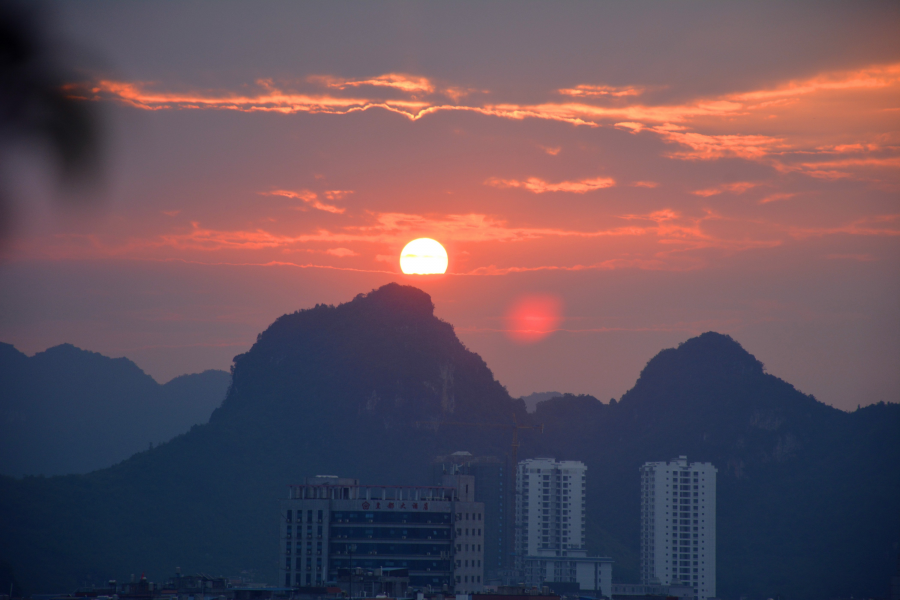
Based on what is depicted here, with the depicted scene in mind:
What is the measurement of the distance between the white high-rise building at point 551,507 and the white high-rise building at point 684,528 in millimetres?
10807

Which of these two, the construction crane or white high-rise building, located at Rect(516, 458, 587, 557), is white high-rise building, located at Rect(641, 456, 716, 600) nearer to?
white high-rise building, located at Rect(516, 458, 587, 557)

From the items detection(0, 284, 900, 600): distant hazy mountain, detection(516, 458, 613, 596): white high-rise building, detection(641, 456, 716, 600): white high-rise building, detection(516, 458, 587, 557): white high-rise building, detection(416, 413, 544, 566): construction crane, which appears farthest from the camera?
detection(416, 413, 544, 566): construction crane

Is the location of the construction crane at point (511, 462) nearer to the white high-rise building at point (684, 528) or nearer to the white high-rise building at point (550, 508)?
the white high-rise building at point (550, 508)

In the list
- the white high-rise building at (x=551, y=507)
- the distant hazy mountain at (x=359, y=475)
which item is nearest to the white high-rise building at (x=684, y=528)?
the distant hazy mountain at (x=359, y=475)

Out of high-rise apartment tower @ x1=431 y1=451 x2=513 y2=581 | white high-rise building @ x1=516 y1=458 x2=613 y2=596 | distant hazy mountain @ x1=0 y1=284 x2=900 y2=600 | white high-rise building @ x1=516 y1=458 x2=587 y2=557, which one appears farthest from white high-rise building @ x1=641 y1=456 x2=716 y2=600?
high-rise apartment tower @ x1=431 y1=451 x2=513 y2=581

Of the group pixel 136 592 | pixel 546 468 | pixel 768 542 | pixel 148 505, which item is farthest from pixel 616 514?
pixel 136 592

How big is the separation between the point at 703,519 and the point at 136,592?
96.2 meters

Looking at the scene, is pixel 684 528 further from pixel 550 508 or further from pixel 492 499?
pixel 492 499

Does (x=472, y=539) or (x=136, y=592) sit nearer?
(x=136, y=592)

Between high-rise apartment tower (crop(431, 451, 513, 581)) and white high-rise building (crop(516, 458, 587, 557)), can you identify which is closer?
white high-rise building (crop(516, 458, 587, 557))

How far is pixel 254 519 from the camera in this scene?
158m

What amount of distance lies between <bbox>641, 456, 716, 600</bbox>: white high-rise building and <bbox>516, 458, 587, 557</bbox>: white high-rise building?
1081cm

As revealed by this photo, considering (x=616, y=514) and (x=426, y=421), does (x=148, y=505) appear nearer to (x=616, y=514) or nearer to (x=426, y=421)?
(x=426, y=421)

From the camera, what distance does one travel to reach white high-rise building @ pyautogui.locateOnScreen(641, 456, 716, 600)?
14500 cm
